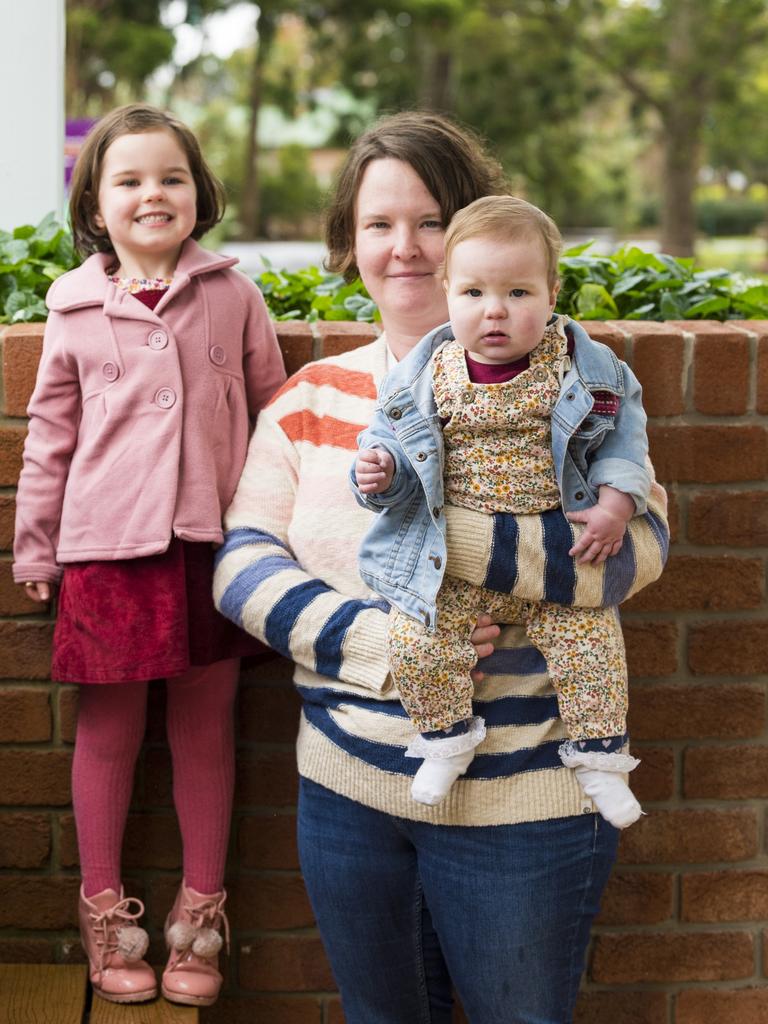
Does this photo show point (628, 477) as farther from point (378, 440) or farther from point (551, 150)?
point (551, 150)

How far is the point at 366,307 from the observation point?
2.79 metres

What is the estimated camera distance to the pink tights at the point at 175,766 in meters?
2.46

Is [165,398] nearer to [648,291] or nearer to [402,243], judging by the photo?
[402,243]

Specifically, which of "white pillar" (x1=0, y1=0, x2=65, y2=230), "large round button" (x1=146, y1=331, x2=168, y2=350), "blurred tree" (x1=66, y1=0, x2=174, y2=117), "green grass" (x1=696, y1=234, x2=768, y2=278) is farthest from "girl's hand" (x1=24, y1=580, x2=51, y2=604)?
"green grass" (x1=696, y1=234, x2=768, y2=278)

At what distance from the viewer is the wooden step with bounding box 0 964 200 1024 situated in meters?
2.45

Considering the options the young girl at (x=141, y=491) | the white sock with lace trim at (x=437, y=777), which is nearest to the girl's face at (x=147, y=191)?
the young girl at (x=141, y=491)

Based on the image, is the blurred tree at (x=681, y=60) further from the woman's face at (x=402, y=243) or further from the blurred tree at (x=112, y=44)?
the woman's face at (x=402, y=243)

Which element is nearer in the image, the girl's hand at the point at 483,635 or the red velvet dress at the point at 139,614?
the girl's hand at the point at 483,635

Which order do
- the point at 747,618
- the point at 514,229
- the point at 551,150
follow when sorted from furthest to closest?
the point at 551,150 < the point at 747,618 < the point at 514,229

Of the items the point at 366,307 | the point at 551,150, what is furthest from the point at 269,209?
the point at 366,307

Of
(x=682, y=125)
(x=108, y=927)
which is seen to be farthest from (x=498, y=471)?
(x=682, y=125)

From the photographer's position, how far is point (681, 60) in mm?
18594

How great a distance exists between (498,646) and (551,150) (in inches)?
958

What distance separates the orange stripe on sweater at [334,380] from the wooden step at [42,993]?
3.96 feet
